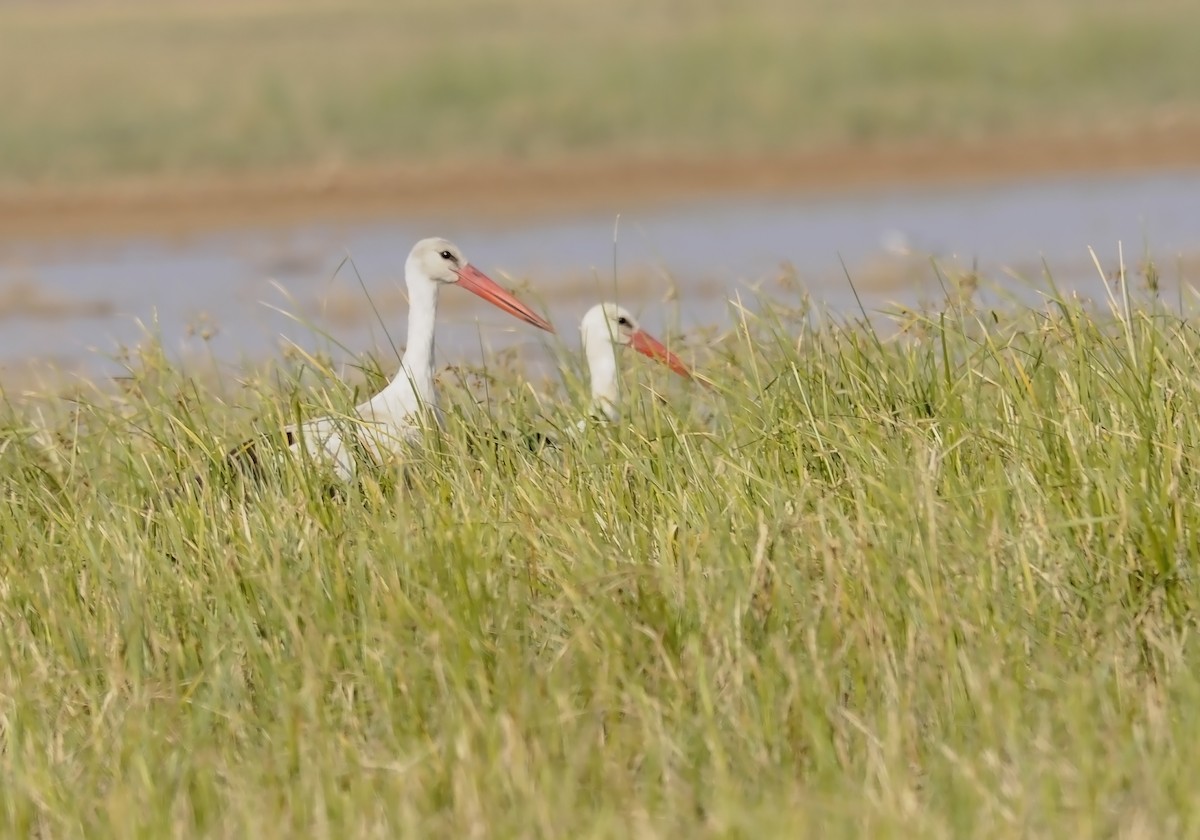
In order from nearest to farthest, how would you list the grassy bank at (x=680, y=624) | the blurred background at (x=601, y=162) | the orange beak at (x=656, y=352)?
the grassy bank at (x=680, y=624)
the orange beak at (x=656, y=352)
the blurred background at (x=601, y=162)

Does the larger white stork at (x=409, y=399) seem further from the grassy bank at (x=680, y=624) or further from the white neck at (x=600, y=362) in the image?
the white neck at (x=600, y=362)

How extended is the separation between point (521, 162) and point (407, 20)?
2242 cm

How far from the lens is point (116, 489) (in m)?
5.07

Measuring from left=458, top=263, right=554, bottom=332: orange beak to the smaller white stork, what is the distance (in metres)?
0.17

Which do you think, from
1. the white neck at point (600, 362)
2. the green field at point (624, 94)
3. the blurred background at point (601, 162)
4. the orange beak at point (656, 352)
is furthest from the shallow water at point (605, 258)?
the orange beak at point (656, 352)

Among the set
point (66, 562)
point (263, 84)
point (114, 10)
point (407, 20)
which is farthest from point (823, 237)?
point (114, 10)

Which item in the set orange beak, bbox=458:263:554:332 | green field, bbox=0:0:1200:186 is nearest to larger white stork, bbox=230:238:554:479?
orange beak, bbox=458:263:554:332

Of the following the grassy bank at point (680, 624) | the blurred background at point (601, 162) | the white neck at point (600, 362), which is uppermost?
the blurred background at point (601, 162)

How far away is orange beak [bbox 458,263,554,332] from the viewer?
21.0 ft

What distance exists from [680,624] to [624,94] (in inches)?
759

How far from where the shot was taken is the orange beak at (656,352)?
18.2ft

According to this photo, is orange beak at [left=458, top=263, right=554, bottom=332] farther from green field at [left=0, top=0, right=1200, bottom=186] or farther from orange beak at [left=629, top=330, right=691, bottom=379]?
green field at [left=0, top=0, right=1200, bottom=186]

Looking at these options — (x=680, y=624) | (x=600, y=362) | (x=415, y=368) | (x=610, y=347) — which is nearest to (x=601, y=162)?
(x=600, y=362)

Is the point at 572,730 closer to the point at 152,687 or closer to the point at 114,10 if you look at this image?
the point at 152,687
